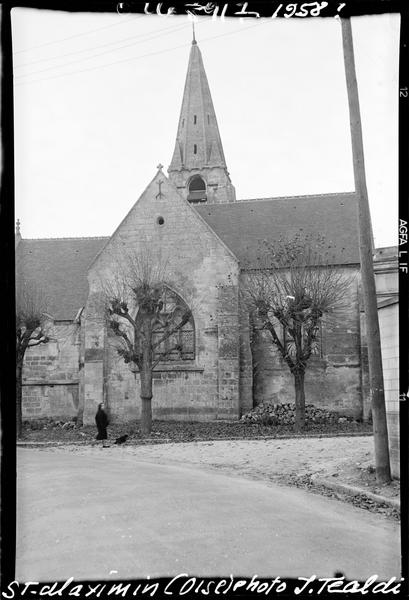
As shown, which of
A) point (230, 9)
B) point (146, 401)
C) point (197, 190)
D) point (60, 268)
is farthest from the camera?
point (197, 190)

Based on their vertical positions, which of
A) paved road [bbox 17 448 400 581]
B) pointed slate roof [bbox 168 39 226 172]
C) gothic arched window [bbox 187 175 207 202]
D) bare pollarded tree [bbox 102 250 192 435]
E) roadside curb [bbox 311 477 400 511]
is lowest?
roadside curb [bbox 311 477 400 511]

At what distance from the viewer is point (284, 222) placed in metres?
30.2

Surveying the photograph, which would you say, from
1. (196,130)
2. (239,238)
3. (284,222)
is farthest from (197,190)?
(239,238)

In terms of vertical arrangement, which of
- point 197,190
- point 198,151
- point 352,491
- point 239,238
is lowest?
point 352,491

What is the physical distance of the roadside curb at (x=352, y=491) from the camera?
29.9 feet

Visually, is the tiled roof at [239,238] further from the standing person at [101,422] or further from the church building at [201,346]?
the standing person at [101,422]

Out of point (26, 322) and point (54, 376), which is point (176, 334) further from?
point (54, 376)

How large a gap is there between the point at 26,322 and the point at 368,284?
53.7ft

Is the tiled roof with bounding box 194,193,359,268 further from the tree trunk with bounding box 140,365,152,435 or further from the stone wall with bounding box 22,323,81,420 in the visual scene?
the stone wall with bounding box 22,323,81,420

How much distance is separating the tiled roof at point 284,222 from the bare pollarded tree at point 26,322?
865 centimetres

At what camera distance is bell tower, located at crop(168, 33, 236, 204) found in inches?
1613

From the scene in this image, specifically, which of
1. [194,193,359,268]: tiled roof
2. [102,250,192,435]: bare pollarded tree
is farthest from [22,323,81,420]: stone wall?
[194,193,359,268]: tiled roof

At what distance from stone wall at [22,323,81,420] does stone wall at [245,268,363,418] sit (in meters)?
8.63

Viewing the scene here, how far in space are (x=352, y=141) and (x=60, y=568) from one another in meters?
7.53
